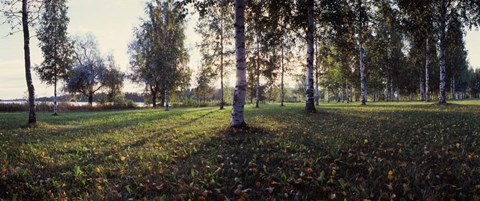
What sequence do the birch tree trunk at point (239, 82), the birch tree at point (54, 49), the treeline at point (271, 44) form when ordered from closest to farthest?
the birch tree trunk at point (239, 82)
the treeline at point (271, 44)
the birch tree at point (54, 49)

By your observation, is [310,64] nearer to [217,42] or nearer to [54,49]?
[217,42]

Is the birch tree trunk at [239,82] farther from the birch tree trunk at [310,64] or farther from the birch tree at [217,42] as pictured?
the birch tree at [217,42]

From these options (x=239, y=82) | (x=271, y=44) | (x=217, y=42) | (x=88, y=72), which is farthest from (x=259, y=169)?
(x=88, y=72)

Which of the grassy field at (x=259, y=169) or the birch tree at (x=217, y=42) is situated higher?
the birch tree at (x=217, y=42)

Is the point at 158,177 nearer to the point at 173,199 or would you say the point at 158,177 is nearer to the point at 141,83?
the point at 173,199

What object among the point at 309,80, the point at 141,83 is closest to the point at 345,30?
the point at 309,80

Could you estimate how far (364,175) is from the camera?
190 inches

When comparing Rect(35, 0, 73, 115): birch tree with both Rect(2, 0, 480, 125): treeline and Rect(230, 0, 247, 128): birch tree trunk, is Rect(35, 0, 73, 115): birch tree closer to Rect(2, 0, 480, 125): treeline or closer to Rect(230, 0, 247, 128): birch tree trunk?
Rect(2, 0, 480, 125): treeline

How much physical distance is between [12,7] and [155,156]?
14944mm

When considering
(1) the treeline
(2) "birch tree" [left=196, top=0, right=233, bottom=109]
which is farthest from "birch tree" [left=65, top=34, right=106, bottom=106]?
(2) "birch tree" [left=196, top=0, right=233, bottom=109]

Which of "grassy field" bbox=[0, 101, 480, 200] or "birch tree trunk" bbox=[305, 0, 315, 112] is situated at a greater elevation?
"birch tree trunk" bbox=[305, 0, 315, 112]

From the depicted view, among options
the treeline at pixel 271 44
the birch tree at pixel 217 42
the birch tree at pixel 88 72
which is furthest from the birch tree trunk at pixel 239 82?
the birch tree at pixel 88 72

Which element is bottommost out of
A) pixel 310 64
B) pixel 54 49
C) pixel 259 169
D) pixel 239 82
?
pixel 259 169

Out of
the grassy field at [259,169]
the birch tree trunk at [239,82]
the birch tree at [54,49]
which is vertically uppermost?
the birch tree at [54,49]
